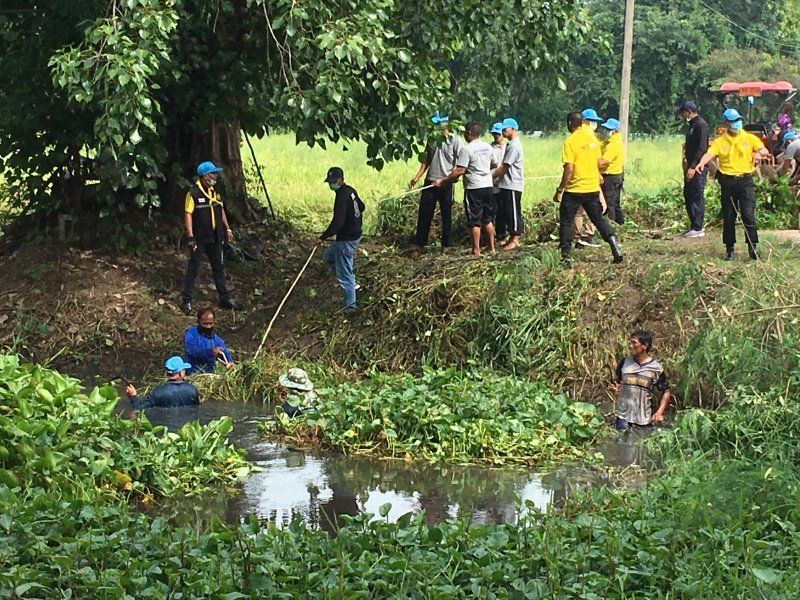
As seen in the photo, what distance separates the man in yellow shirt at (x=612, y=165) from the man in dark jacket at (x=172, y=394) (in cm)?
689

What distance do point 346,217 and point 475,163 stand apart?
2.22 metres

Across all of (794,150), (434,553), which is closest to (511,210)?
(794,150)

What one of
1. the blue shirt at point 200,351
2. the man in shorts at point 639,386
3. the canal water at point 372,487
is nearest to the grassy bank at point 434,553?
the canal water at point 372,487

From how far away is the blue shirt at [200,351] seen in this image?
40.0 ft

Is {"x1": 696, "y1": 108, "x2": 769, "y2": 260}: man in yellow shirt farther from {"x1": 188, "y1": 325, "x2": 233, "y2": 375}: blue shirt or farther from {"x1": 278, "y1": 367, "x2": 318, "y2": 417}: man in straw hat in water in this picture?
{"x1": 188, "y1": 325, "x2": 233, "y2": 375}: blue shirt

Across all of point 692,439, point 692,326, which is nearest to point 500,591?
point 692,439

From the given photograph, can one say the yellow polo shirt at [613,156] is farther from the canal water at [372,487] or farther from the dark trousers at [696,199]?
the canal water at [372,487]

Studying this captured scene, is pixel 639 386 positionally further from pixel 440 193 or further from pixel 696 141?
pixel 696 141

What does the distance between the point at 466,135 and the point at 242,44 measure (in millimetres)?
2837

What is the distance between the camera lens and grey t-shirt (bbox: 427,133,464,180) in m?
15.3

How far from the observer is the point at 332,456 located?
9.95 metres

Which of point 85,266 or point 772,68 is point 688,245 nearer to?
point 85,266

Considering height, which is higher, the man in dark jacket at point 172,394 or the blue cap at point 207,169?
the blue cap at point 207,169

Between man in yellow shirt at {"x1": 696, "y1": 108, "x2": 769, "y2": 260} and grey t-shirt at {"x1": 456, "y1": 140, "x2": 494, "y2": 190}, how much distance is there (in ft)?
8.63
